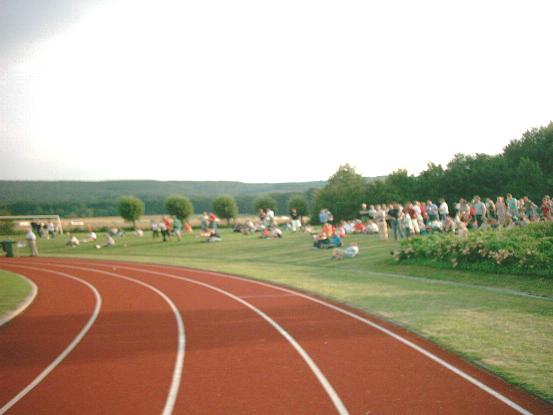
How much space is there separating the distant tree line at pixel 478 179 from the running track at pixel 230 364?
4235cm

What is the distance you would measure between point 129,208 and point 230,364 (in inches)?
2993

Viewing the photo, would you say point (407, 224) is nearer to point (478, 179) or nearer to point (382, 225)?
point (382, 225)

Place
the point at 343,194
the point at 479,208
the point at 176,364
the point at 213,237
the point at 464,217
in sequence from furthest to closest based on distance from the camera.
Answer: the point at 343,194 < the point at 213,237 < the point at 464,217 < the point at 479,208 < the point at 176,364

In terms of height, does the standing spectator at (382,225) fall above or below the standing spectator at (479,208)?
below

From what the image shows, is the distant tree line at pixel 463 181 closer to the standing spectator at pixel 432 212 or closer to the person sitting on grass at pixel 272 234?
the standing spectator at pixel 432 212

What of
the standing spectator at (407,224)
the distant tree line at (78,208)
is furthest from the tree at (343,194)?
the standing spectator at (407,224)

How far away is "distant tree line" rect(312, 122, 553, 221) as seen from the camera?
50562 mm

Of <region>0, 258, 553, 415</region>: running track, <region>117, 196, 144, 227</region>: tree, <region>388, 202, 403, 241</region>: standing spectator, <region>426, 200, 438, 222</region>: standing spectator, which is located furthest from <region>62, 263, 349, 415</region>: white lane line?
<region>117, 196, 144, 227</region>: tree

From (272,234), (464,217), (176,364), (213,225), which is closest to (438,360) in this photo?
(176,364)

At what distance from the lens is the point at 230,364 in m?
8.34

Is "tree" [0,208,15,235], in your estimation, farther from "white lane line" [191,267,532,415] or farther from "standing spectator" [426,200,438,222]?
"white lane line" [191,267,532,415]

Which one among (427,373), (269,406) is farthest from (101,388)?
(427,373)

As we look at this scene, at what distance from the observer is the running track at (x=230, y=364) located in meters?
6.54

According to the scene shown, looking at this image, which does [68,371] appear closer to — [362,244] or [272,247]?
[362,244]
